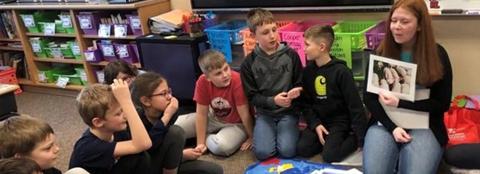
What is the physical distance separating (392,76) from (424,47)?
0.57 ft

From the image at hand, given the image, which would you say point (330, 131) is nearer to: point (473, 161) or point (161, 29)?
point (473, 161)

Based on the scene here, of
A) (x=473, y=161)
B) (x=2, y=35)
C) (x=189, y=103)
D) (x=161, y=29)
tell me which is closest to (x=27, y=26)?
(x=2, y=35)

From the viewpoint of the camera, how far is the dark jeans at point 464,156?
192cm

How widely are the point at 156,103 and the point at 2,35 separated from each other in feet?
9.27

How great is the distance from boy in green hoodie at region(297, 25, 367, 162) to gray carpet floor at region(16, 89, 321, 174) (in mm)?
112

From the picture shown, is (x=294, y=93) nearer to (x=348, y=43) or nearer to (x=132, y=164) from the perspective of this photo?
(x=348, y=43)

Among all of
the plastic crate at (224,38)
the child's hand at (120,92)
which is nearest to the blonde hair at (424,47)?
the child's hand at (120,92)

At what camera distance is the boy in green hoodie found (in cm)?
224

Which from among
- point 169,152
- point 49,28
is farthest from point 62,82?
point 169,152

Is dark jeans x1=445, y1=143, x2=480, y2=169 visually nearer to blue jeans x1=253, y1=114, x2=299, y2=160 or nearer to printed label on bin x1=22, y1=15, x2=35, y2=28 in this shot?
blue jeans x1=253, y1=114, x2=299, y2=160

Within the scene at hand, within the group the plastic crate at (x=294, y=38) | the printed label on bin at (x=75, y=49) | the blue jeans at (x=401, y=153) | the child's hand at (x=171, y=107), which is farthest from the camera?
the printed label on bin at (x=75, y=49)

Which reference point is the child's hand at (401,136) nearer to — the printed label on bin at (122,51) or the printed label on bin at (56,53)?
the printed label on bin at (122,51)

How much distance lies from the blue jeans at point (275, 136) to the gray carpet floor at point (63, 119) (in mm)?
99

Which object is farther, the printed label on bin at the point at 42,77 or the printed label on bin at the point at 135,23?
the printed label on bin at the point at 42,77
